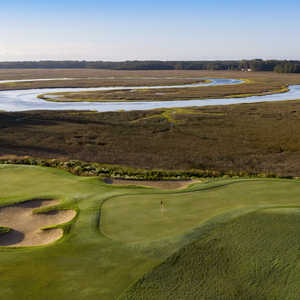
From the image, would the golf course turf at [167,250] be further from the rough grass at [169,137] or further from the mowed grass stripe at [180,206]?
the rough grass at [169,137]

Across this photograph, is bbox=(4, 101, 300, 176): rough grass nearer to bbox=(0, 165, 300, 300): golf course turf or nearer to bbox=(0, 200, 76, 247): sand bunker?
bbox=(0, 165, 300, 300): golf course turf

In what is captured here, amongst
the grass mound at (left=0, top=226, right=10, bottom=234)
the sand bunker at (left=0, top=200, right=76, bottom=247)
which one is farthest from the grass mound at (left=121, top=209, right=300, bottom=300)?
the grass mound at (left=0, top=226, right=10, bottom=234)

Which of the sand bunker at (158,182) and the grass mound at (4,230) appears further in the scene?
the sand bunker at (158,182)

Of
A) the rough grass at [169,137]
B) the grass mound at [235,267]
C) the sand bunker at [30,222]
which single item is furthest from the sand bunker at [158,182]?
the grass mound at [235,267]

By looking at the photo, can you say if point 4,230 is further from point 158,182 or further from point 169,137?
point 169,137

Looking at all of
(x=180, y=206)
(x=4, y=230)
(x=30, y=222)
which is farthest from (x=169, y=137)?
(x=4, y=230)

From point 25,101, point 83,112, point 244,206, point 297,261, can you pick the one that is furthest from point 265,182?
point 25,101
